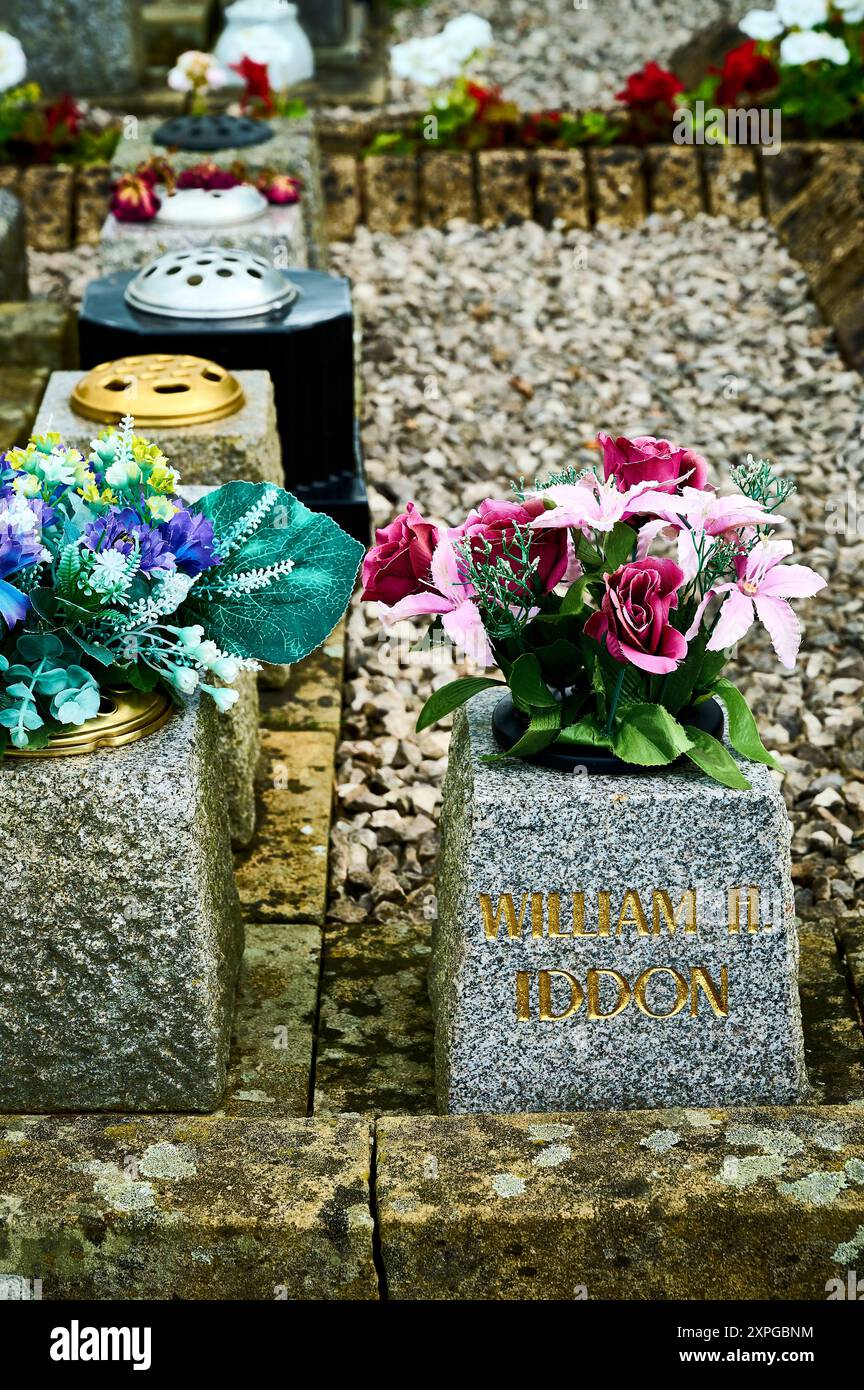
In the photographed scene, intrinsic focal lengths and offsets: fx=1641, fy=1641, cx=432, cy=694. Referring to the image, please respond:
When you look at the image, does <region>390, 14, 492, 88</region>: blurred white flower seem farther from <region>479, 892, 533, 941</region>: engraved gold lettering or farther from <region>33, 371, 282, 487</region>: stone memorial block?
<region>479, 892, 533, 941</region>: engraved gold lettering

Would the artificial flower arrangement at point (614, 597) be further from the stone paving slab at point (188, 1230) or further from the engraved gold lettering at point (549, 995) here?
the stone paving slab at point (188, 1230)

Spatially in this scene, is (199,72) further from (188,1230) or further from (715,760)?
(188,1230)

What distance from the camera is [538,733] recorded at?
95.3 inches

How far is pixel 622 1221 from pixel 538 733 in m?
0.69

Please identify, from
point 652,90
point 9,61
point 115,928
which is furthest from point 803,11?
point 115,928

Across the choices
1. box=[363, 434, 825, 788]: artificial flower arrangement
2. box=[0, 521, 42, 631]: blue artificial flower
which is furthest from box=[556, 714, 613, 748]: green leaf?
box=[0, 521, 42, 631]: blue artificial flower

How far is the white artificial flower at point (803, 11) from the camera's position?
7.58m

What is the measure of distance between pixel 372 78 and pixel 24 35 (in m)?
2.11

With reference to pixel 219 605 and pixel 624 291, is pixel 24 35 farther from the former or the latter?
pixel 219 605

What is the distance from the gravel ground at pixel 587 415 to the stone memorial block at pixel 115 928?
33.6 inches

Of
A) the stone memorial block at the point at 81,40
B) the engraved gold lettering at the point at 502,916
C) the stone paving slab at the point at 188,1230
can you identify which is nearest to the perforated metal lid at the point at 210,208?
the engraved gold lettering at the point at 502,916

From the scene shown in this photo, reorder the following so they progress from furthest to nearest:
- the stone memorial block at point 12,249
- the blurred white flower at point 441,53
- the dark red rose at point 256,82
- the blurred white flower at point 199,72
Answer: the blurred white flower at point 441,53, the dark red rose at point 256,82, the blurred white flower at point 199,72, the stone memorial block at point 12,249

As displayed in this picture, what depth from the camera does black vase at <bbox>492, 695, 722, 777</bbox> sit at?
244 centimetres

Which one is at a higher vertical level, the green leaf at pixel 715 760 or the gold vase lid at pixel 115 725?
the gold vase lid at pixel 115 725
